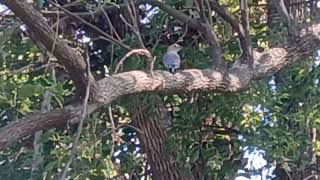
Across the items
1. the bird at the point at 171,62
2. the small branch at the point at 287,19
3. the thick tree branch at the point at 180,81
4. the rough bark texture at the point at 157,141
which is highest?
the small branch at the point at 287,19

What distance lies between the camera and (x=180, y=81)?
2939 mm

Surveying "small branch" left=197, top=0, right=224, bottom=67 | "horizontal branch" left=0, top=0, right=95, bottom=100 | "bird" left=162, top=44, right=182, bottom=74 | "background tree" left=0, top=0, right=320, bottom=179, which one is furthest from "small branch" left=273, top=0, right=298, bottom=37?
"horizontal branch" left=0, top=0, right=95, bottom=100

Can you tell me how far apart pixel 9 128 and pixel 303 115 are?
151cm

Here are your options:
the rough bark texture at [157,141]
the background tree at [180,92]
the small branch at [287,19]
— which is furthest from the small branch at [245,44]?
the rough bark texture at [157,141]

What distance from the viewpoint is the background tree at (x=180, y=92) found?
3.11 meters

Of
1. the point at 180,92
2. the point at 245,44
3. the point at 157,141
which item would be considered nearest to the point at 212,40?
the point at 245,44

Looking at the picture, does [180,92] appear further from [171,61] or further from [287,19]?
[287,19]

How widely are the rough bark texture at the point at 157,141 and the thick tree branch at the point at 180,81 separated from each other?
0.60 metres

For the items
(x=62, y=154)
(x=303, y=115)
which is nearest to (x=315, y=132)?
(x=303, y=115)

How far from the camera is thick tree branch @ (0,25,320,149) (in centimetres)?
240

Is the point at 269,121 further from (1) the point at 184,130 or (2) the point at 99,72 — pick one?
(2) the point at 99,72

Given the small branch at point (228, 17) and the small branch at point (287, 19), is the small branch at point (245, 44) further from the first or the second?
the small branch at point (287, 19)

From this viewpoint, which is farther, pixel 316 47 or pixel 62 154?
pixel 316 47

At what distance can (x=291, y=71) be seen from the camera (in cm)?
359
